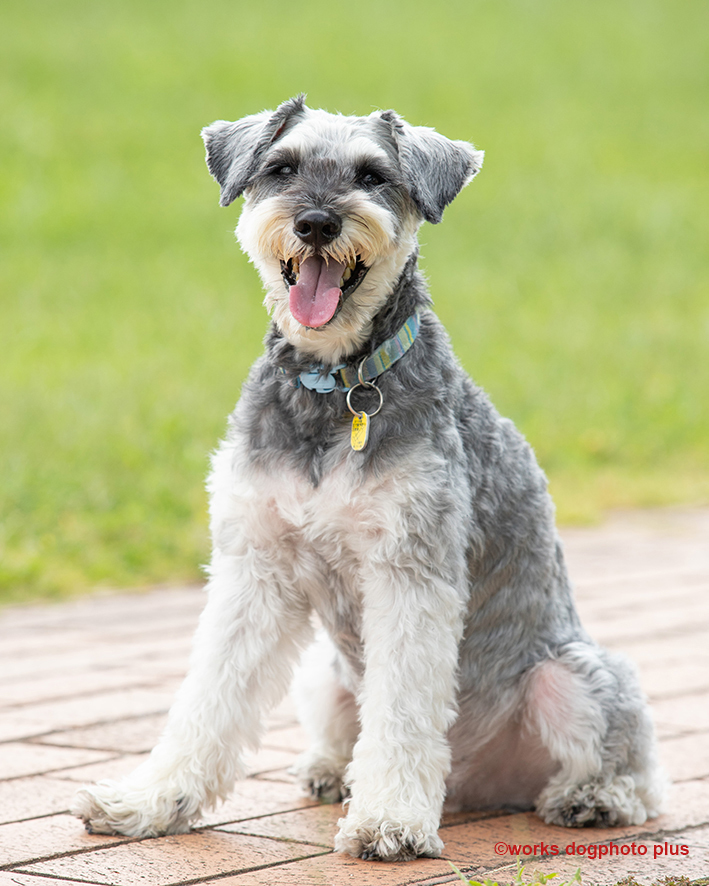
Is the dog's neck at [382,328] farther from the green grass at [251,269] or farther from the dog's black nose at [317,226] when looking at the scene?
the green grass at [251,269]

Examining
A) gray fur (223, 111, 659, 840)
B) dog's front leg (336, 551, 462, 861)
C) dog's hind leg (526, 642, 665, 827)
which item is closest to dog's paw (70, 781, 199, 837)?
dog's front leg (336, 551, 462, 861)

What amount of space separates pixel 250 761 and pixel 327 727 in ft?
1.36

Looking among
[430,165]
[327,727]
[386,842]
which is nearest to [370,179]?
[430,165]

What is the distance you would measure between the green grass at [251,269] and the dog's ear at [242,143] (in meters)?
3.26

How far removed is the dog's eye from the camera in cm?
309

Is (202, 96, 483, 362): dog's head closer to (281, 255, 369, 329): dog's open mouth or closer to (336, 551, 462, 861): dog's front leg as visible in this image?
(281, 255, 369, 329): dog's open mouth

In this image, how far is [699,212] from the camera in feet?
50.2

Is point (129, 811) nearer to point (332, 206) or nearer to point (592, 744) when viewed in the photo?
point (592, 744)

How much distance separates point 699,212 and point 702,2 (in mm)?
11267

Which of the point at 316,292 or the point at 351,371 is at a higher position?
the point at 316,292

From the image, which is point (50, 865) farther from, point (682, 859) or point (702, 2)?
point (702, 2)

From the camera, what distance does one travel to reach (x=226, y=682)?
3090 mm

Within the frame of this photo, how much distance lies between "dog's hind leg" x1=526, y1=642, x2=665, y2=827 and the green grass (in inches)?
133

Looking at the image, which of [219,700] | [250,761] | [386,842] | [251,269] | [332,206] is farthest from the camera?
[251,269]
